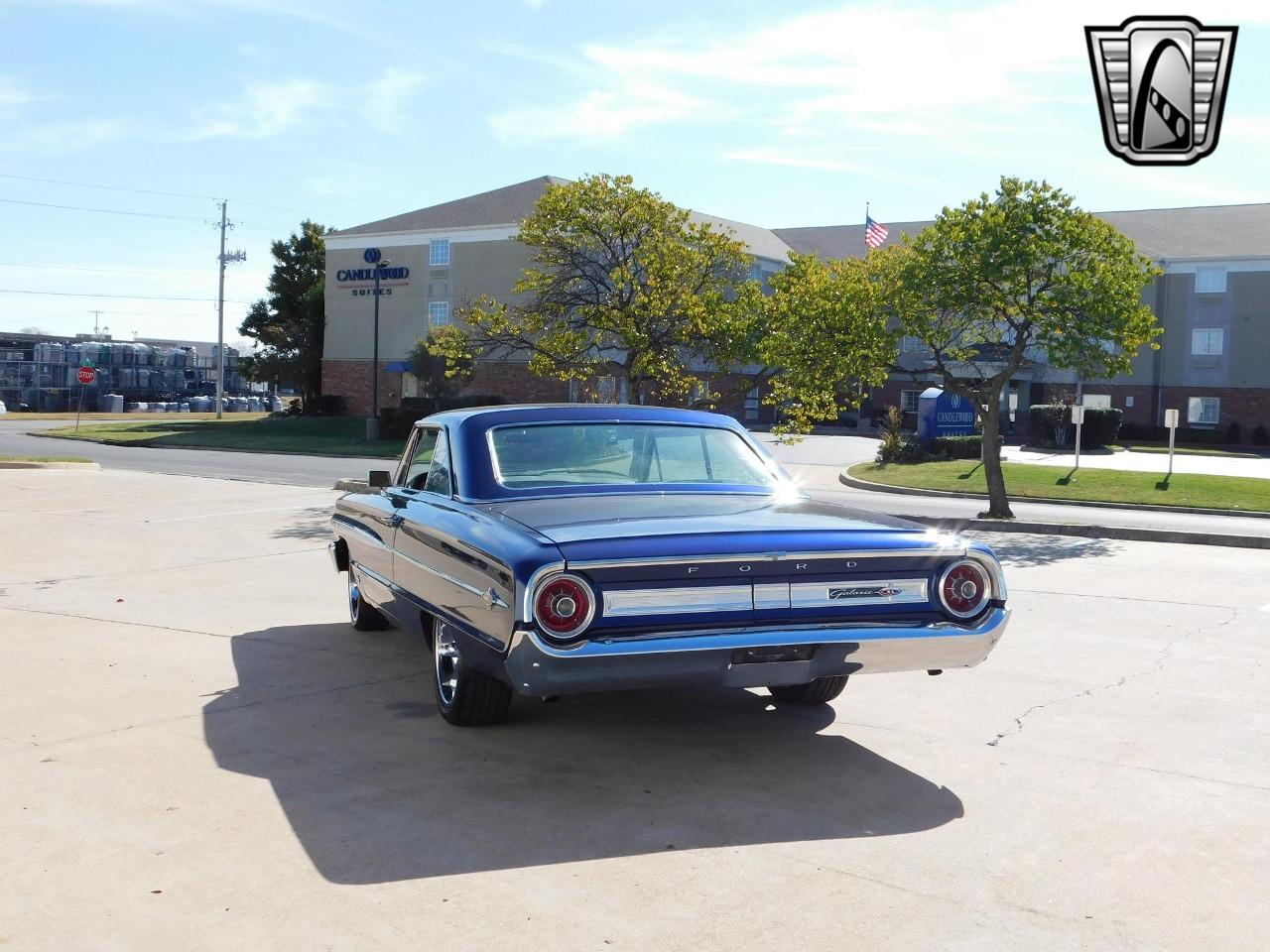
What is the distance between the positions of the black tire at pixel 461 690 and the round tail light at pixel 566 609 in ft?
2.87

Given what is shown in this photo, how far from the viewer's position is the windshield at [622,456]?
625cm

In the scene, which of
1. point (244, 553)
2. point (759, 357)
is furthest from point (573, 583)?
point (759, 357)

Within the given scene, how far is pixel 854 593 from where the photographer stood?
529 centimetres

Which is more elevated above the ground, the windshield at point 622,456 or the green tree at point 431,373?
the green tree at point 431,373

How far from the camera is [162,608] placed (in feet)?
31.2

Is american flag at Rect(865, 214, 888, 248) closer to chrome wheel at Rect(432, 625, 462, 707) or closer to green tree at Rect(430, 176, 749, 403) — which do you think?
green tree at Rect(430, 176, 749, 403)

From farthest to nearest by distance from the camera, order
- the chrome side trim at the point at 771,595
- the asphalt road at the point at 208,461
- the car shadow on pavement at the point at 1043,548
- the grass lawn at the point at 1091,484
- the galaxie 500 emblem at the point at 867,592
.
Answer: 1. the asphalt road at the point at 208,461
2. the grass lawn at the point at 1091,484
3. the car shadow on pavement at the point at 1043,548
4. the galaxie 500 emblem at the point at 867,592
5. the chrome side trim at the point at 771,595

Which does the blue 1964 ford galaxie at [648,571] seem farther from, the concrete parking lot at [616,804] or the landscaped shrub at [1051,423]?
the landscaped shrub at [1051,423]

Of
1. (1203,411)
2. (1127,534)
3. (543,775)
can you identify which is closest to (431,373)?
(1203,411)

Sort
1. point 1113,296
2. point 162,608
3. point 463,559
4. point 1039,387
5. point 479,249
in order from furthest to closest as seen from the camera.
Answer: point 1039,387 → point 479,249 → point 1113,296 → point 162,608 → point 463,559

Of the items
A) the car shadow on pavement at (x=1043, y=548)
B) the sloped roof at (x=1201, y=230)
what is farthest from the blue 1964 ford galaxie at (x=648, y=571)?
the sloped roof at (x=1201, y=230)

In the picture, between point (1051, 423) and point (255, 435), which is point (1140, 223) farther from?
point (255, 435)

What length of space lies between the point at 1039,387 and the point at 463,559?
58.0 meters

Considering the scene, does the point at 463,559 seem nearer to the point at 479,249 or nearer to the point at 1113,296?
the point at 1113,296
